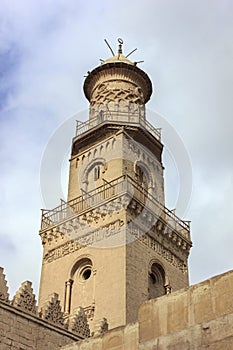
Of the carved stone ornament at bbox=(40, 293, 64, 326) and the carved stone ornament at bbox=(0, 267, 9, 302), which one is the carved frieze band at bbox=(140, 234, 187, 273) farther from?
the carved stone ornament at bbox=(0, 267, 9, 302)

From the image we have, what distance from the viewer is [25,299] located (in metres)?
12.1

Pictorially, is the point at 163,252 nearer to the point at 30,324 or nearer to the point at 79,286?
the point at 79,286

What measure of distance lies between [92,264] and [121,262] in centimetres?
151

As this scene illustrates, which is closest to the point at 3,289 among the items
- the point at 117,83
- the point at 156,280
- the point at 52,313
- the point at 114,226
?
the point at 52,313

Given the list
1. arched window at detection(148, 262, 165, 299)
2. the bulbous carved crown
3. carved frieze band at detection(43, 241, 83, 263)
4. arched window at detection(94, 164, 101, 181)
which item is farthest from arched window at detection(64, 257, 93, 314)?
the bulbous carved crown

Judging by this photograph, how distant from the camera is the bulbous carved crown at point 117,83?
2533 centimetres

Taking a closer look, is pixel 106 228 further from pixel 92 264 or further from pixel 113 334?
pixel 113 334

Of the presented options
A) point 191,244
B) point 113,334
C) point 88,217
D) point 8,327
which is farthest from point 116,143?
point 113,334

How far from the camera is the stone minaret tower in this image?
18.2 m

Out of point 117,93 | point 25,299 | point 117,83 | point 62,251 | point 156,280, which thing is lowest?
point 25,299

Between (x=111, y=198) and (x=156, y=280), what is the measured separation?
3.61 meters

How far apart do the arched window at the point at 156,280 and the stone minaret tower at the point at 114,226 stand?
0.04 metres

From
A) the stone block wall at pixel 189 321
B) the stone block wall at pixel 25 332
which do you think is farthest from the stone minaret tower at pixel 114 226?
the stone block wall at pixel 189 321

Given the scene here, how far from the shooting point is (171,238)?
2147cm
